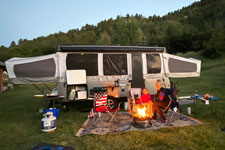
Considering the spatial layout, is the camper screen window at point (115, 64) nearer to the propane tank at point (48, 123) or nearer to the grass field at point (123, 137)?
the grass field at point (123, 137)

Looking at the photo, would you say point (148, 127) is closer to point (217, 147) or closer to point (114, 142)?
point (114, 142)

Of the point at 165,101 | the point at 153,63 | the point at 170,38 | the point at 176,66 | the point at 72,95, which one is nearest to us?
the point at 165,101

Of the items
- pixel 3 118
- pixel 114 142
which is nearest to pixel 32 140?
pixel 114 142

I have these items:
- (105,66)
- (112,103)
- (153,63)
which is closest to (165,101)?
(112,103)

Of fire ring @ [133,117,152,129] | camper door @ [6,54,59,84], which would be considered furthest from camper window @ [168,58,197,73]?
camper door @ [6,54,59,84]

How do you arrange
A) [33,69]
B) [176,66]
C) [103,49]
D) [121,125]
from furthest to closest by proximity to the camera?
[176,66] < [103,49] < [33,69] < [121,125]

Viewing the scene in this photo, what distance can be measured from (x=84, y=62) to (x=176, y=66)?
3.77 m

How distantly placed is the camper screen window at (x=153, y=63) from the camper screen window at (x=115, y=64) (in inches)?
38.0

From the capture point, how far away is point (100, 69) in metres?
6.25

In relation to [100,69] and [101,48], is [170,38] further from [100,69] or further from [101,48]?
[100,69]

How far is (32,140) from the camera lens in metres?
3.88

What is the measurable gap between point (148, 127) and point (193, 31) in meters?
35.1

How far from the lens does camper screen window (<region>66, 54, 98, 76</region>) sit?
597 centimetres

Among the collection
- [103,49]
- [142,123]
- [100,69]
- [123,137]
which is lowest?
[123,137]
